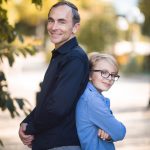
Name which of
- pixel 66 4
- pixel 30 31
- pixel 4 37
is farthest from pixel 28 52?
pixel 30 31

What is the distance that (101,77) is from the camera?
4320mm

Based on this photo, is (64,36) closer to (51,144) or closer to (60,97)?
(60,97)

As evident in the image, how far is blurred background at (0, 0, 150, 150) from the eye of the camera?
7652 millimetres

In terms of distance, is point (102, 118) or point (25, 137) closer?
point (102, 118)

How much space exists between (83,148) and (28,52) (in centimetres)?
367

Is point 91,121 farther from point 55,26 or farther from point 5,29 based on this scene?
point 5,29

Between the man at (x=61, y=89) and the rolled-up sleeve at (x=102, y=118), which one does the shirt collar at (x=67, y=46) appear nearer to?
the man at (x=61, y=89)

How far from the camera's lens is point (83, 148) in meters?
4.22

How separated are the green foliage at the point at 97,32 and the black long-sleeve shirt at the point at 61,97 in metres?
36.5

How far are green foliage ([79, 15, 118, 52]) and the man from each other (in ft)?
119

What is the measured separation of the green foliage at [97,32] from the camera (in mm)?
41375

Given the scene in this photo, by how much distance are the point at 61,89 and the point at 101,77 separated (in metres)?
0.44

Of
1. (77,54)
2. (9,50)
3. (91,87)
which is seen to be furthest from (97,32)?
(77,54)

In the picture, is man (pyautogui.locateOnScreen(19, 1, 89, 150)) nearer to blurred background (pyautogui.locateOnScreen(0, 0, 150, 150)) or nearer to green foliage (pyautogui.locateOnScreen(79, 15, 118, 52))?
blurred background (pyautogui.locateOnScreen(0, 0, 150, 150))
